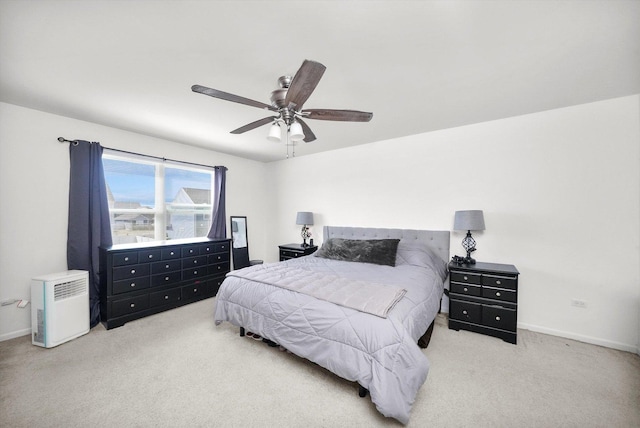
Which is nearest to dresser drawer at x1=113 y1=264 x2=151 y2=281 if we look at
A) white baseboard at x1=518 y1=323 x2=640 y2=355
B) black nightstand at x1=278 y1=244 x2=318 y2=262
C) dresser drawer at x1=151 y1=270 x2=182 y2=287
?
dresser drawer at x1=151 y1=270 x2=182 y2=287

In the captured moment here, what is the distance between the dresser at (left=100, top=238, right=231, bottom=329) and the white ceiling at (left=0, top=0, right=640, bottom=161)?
178cm

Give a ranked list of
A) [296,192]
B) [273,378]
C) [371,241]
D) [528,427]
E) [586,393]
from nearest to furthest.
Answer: [528,427] < [586,393] < [273,378] < [371,241] < [296,192]

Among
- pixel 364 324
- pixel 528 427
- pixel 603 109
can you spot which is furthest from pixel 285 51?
pixel 603 109

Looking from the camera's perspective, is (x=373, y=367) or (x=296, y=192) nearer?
A: (x=373, y=367)

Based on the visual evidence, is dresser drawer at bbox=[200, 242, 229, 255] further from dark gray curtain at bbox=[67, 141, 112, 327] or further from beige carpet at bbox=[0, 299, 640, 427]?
beige carpet at bbox=[0, 299, 640, 427]

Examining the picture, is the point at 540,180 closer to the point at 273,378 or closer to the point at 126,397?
the point at 273,378

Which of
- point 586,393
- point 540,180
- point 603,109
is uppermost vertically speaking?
point 603,109

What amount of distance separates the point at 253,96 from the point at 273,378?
2.59 meters

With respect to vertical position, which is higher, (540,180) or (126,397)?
(540,180)

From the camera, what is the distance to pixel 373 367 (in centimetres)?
162

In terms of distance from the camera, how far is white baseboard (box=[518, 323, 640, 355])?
7.98 ft

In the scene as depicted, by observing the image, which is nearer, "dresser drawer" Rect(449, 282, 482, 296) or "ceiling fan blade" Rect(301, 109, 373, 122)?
"ceiling fan blade" Rect(301, 109, 373, 122)

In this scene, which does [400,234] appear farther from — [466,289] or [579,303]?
[579,303]

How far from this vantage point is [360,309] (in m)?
1.83
